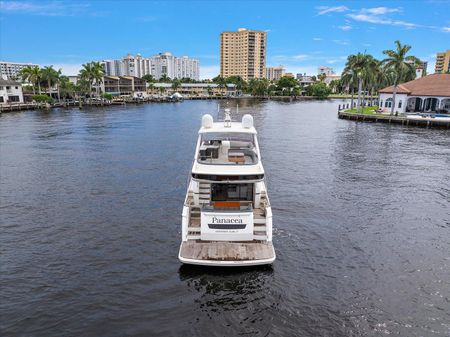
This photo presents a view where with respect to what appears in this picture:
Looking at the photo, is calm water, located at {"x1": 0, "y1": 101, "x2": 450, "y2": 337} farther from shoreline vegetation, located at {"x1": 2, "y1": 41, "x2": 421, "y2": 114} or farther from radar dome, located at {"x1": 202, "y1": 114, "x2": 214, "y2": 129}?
shoreline vegetation, located at {"x1": 2, "y1": 41, "x2": 421, "y2": 114}

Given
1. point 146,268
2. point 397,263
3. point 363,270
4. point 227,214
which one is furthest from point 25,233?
point 397,263

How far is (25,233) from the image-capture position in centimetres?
1942

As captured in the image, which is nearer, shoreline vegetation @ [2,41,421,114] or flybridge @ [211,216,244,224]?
flybridge @ [211,216,244,224]

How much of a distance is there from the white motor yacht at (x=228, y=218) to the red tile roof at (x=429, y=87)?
7082 centimetres

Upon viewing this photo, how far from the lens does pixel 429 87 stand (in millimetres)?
74938

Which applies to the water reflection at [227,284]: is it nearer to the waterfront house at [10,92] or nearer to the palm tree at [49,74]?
the waterfront house at [10,92]

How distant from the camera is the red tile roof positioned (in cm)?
7254

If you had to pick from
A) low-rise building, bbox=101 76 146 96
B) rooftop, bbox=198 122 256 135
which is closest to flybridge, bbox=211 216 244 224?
rooftop, bbox=198 122 256 135

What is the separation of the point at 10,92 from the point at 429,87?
118 m

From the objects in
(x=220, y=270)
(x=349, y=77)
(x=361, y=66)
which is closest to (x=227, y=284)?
(x=220, y=270)

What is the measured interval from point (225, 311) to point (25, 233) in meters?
13.2

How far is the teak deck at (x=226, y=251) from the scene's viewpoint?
14.3 meters

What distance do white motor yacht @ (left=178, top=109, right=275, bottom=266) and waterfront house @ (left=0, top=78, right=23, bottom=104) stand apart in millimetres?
111747

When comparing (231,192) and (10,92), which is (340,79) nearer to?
(231,192)
